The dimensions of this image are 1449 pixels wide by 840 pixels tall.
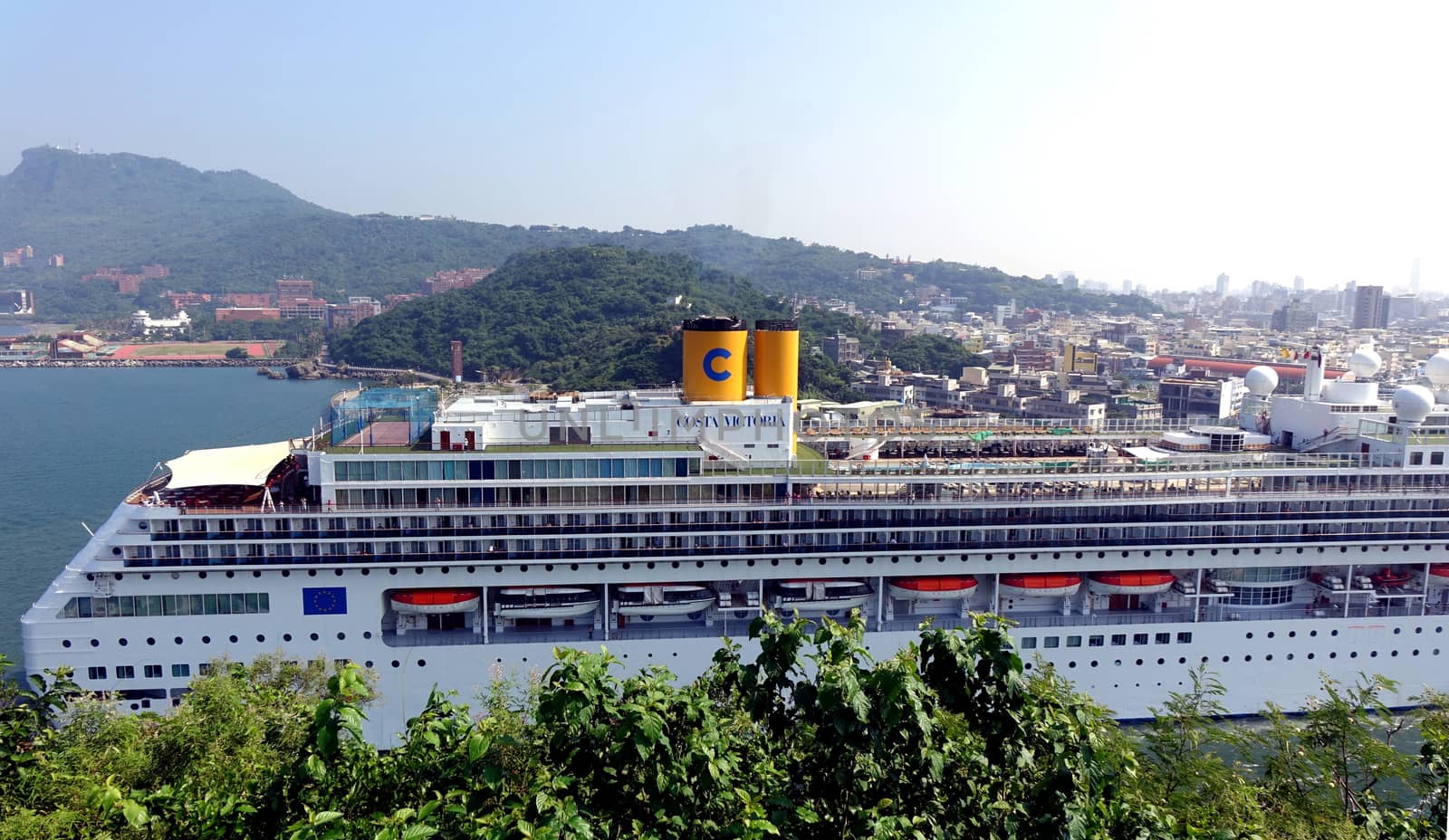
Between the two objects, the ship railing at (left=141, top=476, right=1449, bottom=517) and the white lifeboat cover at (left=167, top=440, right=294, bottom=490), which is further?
the white lifeboat cover at (left=167, top=440, right=294, bottom=490)

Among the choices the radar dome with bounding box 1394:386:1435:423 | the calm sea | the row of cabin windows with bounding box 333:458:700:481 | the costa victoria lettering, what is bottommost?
the calm sea

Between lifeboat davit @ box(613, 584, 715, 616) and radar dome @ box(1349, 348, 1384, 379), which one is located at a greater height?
radar dome @ box(1349, 348, 1384, 379)

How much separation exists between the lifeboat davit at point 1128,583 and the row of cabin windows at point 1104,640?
0.66m

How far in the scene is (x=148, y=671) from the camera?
12375 mm

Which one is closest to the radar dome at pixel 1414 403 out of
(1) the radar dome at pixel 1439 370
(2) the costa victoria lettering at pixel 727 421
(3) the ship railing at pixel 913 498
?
(3) the ship railing at pixel 913 498

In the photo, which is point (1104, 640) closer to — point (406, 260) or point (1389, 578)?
point (1389, 578)

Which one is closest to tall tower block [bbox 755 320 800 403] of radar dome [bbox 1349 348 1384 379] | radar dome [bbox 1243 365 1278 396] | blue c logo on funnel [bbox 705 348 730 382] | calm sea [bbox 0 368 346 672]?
blue c logo on funnel [bbox 705 348 730 382]

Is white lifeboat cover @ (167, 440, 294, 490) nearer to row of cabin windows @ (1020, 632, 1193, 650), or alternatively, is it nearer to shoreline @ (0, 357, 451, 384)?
row of cabin windows @ (1020, 632, 1193, 650)

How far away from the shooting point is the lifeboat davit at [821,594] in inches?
545

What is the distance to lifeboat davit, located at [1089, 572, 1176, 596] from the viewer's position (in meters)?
14.3

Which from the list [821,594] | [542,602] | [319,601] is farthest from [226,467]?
[821,594]

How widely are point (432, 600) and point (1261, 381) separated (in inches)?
673

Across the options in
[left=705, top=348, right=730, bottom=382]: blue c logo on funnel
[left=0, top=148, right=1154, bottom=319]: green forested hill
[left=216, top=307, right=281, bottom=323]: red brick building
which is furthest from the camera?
[left=0, top=148, right=1154, bottom=319]: green forested hill

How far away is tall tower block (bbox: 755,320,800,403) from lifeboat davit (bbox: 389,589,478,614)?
682cm
